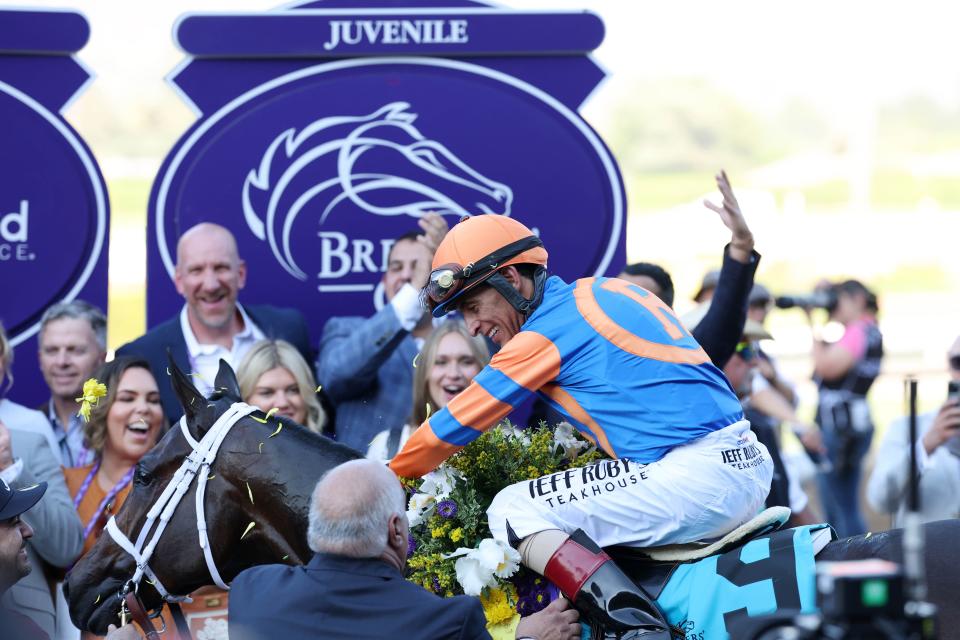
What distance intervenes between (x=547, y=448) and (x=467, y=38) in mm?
3271

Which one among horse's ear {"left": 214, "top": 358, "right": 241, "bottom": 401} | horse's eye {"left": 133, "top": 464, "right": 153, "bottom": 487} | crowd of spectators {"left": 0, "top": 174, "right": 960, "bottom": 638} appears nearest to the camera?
horse's eye {"left": 133, "top": 464, "right": 153, "bottom": 487}

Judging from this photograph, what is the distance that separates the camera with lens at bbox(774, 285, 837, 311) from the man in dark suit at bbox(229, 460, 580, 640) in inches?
210

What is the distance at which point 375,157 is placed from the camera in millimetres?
6824

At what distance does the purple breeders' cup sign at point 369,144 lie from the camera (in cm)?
668

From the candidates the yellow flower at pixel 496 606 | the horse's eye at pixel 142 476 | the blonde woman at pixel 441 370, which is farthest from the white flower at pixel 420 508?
the blonde woman at pixel 441 370

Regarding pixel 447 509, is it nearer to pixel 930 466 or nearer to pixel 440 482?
pixel 440 482

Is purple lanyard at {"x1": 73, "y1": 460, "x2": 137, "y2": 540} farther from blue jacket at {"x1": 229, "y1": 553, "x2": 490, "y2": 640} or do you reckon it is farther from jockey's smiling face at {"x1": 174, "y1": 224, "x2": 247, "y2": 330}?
blue jacket at {"x1": 229, "y1": 553, "x2": 490, "y2": 640}

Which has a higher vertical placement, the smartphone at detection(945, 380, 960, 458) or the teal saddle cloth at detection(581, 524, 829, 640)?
the smartphone at detection(945, 380, 960, 458)

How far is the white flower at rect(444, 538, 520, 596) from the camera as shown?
12.4 ft

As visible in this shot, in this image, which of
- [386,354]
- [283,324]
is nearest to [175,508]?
[386,354]

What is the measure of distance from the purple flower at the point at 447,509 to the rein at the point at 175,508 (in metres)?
0.74

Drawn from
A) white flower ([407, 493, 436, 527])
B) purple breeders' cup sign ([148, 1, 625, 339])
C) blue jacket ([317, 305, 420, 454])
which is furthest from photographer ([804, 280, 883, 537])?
white flower ([407, 493, 436, 527])

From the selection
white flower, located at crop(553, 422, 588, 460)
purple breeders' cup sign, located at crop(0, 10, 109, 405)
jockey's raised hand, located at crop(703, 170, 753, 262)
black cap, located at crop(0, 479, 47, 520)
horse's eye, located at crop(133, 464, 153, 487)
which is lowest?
black cap, located at crop(0, 479, 47, 520)

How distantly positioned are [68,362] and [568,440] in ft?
9.38
